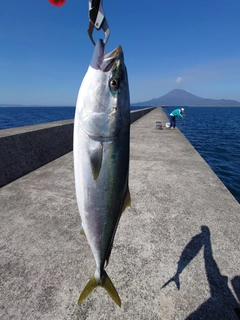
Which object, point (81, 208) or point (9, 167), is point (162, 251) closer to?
point (81, 208)

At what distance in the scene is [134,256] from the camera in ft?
7.41

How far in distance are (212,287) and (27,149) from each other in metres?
4.58

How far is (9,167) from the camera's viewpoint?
407 cm

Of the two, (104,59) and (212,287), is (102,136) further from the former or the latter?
(212,287)

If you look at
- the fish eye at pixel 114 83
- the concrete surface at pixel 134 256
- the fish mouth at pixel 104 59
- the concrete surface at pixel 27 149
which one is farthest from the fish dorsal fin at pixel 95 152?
the concrete surface at pixel 27 149

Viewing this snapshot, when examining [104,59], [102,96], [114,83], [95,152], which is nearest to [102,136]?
[95,152]

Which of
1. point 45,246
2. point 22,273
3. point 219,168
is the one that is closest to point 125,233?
point 45,246

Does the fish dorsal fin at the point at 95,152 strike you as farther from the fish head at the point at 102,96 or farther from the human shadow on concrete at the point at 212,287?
the human shadow on concrete at the point at 212,287

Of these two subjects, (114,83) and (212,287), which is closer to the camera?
(114,83)

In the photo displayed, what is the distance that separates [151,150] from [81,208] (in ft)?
19.1

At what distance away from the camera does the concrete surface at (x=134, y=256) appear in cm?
171

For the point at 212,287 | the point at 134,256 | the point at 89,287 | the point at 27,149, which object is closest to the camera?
the point at 89,287

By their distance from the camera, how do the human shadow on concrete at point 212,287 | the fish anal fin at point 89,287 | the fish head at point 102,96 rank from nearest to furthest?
the fish head at point 102,96, the fish anal fin at point 89,287, the human shadow on concrete at point 212,287

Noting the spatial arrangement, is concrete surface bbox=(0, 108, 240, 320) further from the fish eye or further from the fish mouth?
the fish mouth
